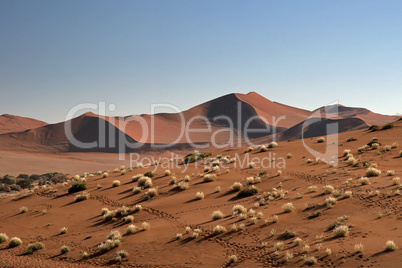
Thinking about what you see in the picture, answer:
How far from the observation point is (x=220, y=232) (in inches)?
493

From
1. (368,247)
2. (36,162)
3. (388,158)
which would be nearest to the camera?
(368,247)

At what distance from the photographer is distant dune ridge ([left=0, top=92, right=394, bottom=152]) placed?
9512cm

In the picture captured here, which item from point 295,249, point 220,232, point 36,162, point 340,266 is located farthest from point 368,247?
point 36,162

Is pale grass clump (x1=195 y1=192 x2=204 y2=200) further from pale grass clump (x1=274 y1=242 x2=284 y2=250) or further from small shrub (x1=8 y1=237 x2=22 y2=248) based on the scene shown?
small shrub (x1=8 y1=237 x2=22 y2=248)

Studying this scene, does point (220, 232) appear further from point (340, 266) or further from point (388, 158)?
point (388, 158)

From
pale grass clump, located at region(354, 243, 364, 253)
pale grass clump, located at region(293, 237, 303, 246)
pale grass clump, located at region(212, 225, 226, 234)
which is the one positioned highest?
pale grass clump, located at region(354, 243, 364, 253)

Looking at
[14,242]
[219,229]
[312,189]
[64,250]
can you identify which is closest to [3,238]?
[14,242]

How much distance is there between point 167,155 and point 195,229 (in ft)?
223

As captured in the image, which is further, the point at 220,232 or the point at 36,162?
the point at 36,162

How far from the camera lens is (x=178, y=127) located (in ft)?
420

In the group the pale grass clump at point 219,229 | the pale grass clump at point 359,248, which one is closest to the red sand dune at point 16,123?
the pale grass clump at point 219,229

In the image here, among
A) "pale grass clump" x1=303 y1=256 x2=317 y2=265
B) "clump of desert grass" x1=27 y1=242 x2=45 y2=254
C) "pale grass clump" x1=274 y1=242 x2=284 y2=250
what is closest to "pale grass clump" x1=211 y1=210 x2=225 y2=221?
"pale grass clump" x1=274 y1=242 x2=284 y2=250

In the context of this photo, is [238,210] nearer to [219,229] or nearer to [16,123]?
[219,229]

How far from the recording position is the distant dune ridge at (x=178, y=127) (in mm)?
95125
